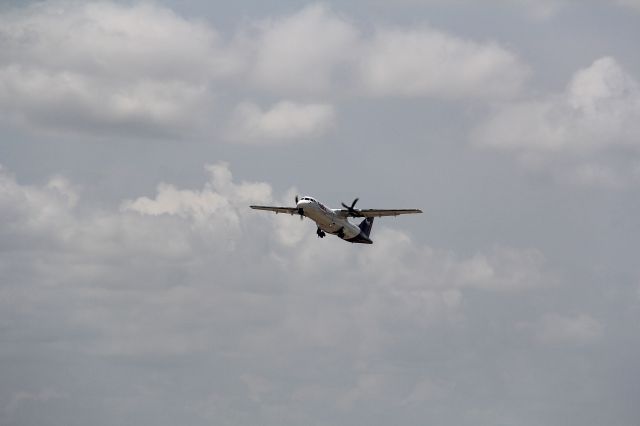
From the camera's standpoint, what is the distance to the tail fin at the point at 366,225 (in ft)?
596

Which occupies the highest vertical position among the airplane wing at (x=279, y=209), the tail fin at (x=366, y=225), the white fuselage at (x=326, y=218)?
the tail fin at (x=366, y=225)

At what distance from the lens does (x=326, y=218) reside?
157500mm

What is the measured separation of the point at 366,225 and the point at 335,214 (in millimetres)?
23665

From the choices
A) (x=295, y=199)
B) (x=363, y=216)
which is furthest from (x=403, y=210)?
(x=295, y=199)

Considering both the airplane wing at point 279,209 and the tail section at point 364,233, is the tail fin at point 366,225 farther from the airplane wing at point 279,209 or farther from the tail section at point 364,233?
the airplane wing at point 279,209

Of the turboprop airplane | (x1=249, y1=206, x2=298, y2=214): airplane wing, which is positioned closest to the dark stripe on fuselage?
the turboprop airplane

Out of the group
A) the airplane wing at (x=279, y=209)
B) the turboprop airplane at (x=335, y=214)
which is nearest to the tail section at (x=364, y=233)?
the turboprop airplane at (x=335, y=214)

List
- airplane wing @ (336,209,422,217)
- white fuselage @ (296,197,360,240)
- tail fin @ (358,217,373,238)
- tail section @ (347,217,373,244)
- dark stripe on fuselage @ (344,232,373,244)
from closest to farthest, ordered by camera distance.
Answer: white fuselage @ (296,197,360,240) < airplane wing @ (336,209,422,217) < dark stripe on fuselage @ (344,232,373,244) < tail section @ (347,217,373,244) < tail fin @ (358,217,373,238)

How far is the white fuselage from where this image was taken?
15200 cm

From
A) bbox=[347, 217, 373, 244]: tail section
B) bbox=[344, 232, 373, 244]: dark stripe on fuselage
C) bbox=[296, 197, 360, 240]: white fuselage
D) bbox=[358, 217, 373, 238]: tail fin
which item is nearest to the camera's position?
bbox=[296, 197, 360, 240]: white fuselage

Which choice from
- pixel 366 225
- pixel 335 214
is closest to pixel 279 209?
pixel 335 214

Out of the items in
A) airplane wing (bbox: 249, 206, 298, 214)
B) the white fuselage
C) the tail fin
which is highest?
the tail fin

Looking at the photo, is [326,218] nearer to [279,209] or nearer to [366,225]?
[279,209]

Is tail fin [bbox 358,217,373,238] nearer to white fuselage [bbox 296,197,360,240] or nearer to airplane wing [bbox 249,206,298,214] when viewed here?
white fuselage [bbox 296,197,360,240]
